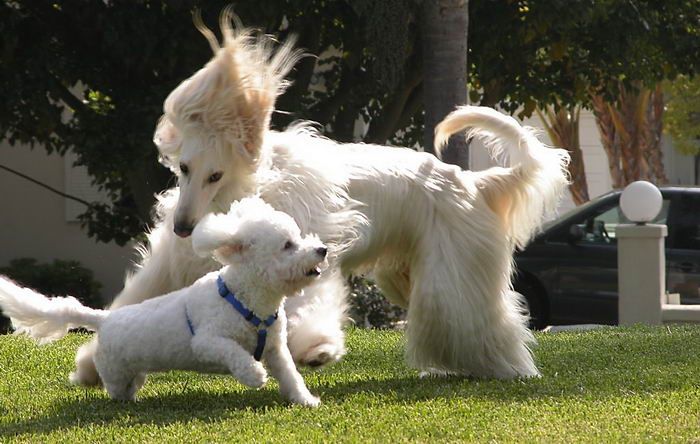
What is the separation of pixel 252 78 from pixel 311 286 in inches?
42.4

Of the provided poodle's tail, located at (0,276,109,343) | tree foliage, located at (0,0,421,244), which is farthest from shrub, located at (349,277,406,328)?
poodle's tail, located at (0,276,109,343)

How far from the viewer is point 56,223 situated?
1706 cm

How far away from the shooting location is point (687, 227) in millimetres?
13484

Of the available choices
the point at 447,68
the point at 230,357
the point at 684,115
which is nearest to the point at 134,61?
the point at 447,68

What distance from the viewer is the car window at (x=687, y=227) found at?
13.4 metres

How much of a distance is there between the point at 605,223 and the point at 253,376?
9006 millimetres

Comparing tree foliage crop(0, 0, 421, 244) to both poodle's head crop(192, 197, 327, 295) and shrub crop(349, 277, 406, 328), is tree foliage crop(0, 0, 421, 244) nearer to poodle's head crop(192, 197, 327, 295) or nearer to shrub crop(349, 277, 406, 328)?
shrub crop(349, 277, 406, 328)

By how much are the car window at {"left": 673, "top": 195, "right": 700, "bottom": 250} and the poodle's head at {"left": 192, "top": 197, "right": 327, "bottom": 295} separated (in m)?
8.71

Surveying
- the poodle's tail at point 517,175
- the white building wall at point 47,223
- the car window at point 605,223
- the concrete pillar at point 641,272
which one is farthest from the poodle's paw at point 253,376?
the white building wall at point 47,223

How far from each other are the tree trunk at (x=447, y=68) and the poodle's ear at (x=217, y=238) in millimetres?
5572

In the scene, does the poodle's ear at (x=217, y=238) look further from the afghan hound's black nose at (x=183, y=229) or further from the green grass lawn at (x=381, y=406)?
the green grass lawn at (x=381, y=406)

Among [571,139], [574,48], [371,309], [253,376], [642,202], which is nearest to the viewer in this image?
[253,376]

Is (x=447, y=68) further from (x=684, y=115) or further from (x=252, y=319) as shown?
(x=684, y=115)

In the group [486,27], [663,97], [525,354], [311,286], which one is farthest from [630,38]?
[663,97]
